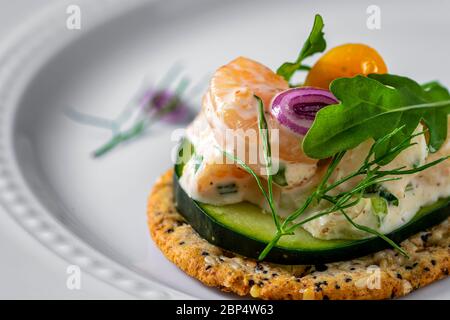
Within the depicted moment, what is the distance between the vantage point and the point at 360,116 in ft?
10.2

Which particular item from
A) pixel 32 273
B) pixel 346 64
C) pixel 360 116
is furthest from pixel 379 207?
pixel 32 273

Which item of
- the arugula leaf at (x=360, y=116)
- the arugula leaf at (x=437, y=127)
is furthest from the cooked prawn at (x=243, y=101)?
the arugula leaf at (x=437, y=127)

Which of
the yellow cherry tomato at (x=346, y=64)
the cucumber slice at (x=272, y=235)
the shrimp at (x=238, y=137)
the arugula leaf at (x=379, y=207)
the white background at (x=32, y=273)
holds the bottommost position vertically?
the white background at (x=32, y=273)

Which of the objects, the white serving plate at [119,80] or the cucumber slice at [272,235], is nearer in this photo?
the cucumber slice at [272,235]

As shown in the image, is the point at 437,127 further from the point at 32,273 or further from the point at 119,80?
the point at 119,80

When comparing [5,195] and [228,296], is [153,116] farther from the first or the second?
[228,296]

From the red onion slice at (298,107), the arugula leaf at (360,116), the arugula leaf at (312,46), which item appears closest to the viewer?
the arugula leaf at (360,116)

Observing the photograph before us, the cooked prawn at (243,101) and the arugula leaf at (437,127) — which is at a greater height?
the cooked prawn at (243,101)

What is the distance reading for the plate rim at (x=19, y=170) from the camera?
3348 mm

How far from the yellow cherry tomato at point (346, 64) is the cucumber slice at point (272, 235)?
0.69 metres

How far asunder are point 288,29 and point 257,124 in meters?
2.35

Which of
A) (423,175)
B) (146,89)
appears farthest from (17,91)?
A: (423,175)

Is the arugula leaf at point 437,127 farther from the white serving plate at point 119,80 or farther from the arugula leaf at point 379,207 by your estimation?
the white serving plate at point 119,80

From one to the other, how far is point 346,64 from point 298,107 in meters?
0.56
